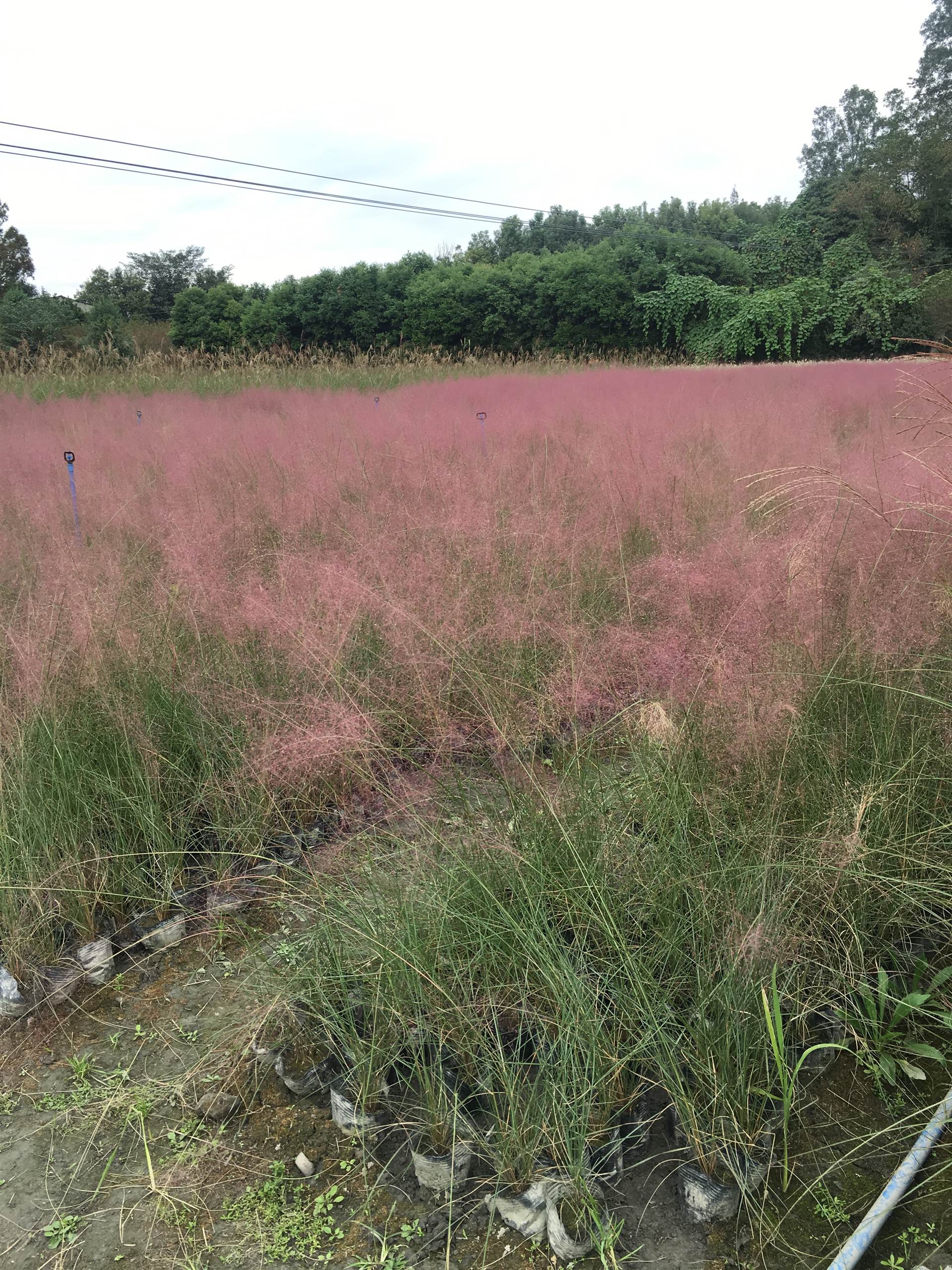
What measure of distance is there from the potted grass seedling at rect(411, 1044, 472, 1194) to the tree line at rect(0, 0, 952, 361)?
739 inches

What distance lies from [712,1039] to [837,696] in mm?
974

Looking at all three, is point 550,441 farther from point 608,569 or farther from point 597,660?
point 597,660

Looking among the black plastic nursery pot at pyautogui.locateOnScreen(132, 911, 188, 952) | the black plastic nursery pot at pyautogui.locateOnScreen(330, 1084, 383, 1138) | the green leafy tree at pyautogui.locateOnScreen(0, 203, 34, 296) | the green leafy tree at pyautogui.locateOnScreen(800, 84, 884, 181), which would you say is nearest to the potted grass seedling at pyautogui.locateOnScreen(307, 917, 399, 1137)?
the black plastic nursery pot at pyautogui.locateOnScreen(330, 1084, 383, 1138)

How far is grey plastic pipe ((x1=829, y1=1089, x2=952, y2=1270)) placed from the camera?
46.9 inches

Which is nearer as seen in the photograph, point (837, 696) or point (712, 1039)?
point (712, 1039)

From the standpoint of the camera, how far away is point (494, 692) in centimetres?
214

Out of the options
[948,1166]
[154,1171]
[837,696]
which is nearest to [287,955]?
[154,1171]

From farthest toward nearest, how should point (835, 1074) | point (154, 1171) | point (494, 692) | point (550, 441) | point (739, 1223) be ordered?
1. point (550, 441)
2. point (494, 692)
3. point (835, 1074)
4. point (154, 1171)
5. point (739, 1223)

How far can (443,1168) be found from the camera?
55.0 inches

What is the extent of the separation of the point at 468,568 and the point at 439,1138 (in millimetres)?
2086

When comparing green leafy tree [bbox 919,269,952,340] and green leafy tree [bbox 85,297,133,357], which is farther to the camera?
green leafy tree [bbox 919,269,952,340]

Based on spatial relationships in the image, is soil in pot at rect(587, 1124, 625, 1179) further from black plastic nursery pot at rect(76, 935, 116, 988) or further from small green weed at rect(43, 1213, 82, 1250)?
black plastic nursery pot at rect(76, 935, 116, 988)

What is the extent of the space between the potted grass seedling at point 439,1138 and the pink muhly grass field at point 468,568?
0.67m

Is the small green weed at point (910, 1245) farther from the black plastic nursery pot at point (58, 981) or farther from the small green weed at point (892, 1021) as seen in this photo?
the black plastic nursery pot at point (58, 981)
